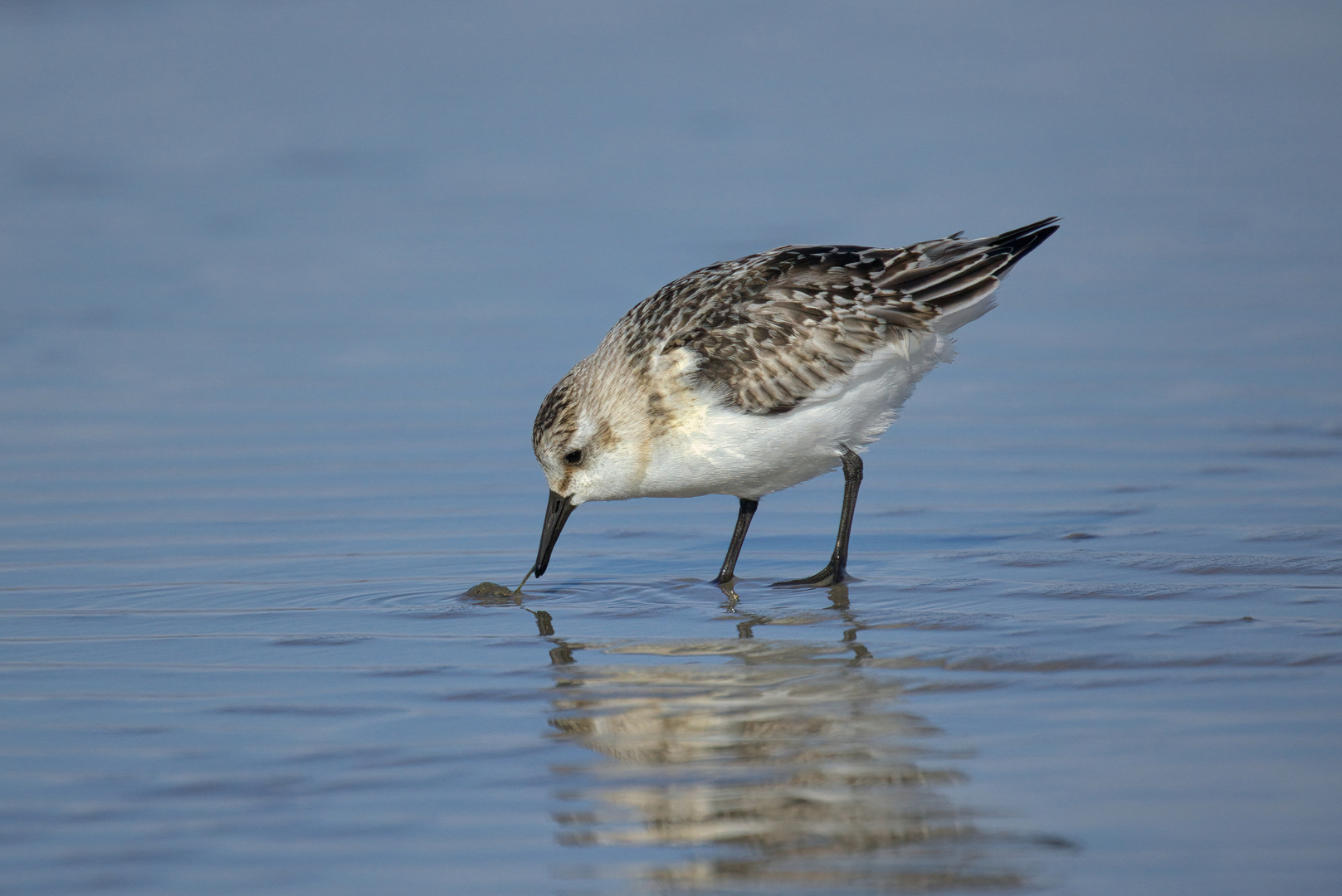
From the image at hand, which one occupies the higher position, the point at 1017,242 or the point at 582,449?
the point at 1017,242

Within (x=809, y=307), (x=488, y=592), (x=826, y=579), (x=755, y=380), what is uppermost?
(x=809, y=307)

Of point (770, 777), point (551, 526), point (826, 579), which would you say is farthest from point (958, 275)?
point (770, 777)

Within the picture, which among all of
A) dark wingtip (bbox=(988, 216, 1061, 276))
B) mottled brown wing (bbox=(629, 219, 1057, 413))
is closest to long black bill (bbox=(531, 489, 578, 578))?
mottled brown wing (bbox=(629, 219, 1057, 413))

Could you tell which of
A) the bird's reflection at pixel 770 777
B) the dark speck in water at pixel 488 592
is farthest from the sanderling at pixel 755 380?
the bird's reflection at pixel 770 777

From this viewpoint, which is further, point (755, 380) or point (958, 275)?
point (958, 275)

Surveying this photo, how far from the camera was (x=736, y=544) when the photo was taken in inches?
318

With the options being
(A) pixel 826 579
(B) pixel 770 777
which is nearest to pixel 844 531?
(A) pixel 826 579

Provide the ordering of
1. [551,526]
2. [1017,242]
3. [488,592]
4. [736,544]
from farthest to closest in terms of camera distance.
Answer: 1. [1017,242]
2. [736,544]
3. [551,526]
4. [488,592]

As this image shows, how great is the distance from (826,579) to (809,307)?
1.33m

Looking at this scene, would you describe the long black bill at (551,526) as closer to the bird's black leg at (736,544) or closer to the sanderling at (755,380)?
the sanderling at (755,380)

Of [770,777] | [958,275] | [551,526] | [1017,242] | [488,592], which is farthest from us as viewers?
[1017,242]

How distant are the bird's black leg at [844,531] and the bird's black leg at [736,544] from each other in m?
0.24

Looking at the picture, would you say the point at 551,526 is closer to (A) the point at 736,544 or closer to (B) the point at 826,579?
(A) the point at 736,544

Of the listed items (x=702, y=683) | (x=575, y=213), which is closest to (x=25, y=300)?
(x=575, y=213)
